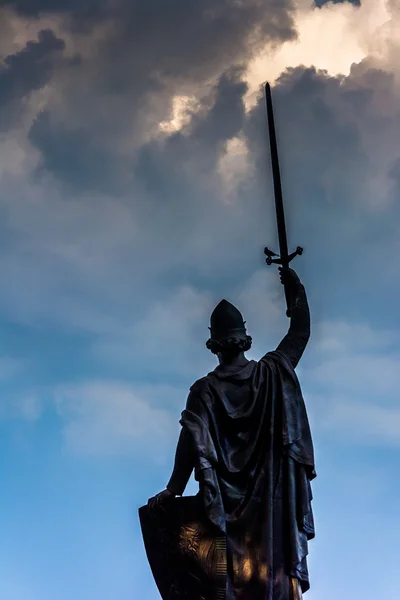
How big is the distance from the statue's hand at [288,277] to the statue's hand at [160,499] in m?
3.49

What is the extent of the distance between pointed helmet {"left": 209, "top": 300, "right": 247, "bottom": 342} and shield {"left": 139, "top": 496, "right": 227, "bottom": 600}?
7.46ft

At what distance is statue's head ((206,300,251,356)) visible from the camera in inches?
528

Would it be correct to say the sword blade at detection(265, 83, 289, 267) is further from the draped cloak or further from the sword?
the draped cloak

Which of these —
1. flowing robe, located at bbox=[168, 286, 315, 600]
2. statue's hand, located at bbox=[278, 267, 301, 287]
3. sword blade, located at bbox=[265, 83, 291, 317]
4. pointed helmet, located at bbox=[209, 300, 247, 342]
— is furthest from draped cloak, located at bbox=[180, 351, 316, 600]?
sword blade, located at bbox=[265, 83, 291, 317]

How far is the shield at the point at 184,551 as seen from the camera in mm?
12023

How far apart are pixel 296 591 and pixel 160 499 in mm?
2079

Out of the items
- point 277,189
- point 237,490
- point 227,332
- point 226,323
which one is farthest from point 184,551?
point 277,189

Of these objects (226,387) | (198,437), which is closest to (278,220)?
(226,387)

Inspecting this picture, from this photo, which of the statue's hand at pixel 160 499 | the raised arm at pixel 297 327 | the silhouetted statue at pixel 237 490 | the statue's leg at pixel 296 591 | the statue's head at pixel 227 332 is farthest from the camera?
the raised arm at pixel 297 327

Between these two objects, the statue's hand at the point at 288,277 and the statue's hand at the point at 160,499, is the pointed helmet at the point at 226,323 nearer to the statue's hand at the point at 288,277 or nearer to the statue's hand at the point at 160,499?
the statue's hand at the point at 288,277

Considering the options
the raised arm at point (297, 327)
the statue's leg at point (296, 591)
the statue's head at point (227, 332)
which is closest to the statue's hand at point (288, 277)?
the raised arm at point (297, 327)

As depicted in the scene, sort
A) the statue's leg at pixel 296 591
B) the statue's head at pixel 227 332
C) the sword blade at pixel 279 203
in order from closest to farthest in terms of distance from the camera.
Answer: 1. the statue's leg at pixel 296 591
2. the statue's head at pixel 227 332
3. the sword blade at pixel 279 203

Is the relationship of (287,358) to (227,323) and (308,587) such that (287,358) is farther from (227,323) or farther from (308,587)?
(308,587)

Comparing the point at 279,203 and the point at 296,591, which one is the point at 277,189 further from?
the point at 296,591
